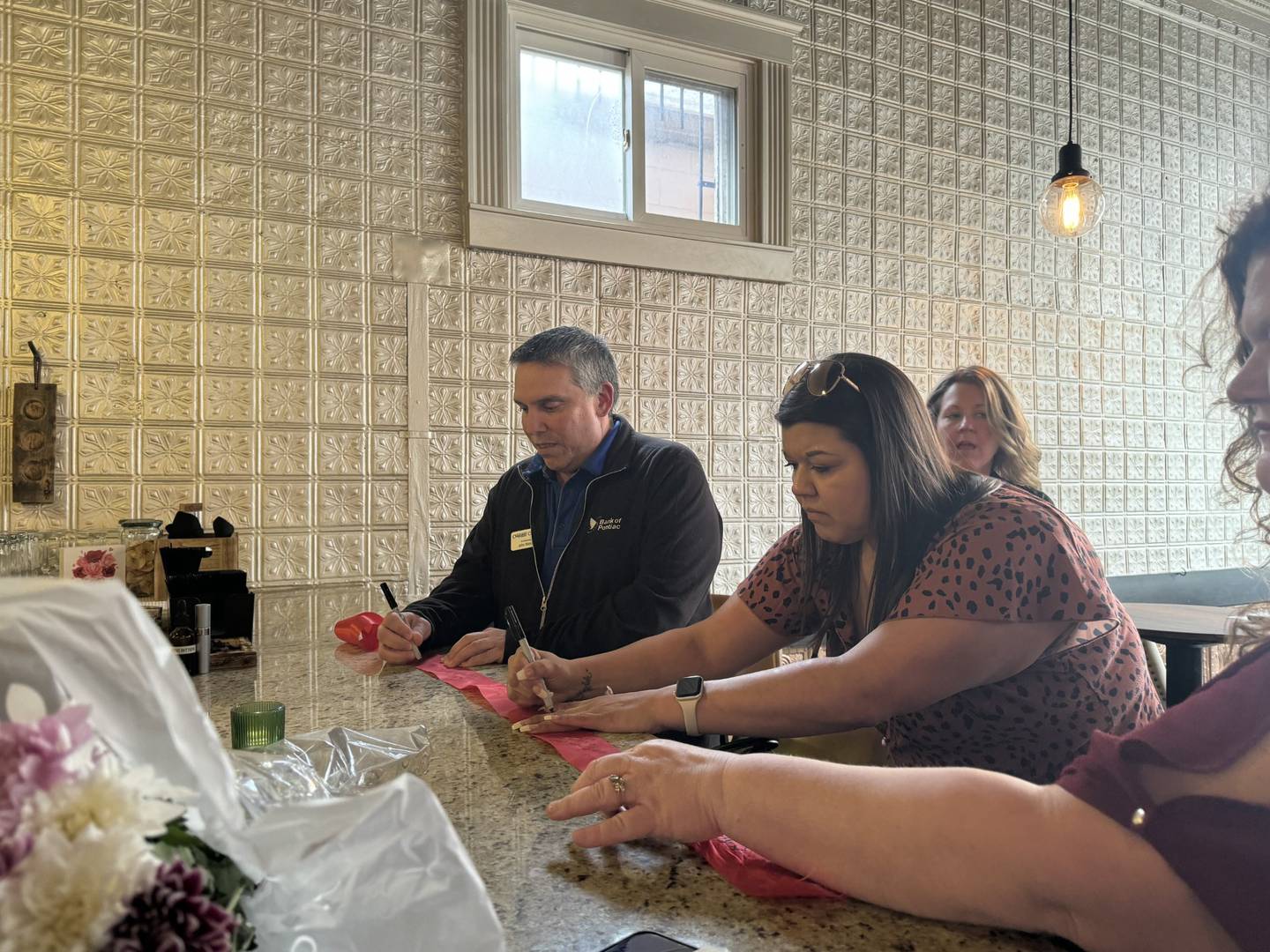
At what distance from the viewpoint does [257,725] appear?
112 cm

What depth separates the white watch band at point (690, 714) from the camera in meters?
1.36

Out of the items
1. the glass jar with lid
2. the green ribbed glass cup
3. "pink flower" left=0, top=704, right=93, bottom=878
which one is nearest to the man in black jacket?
the glass jar with lid

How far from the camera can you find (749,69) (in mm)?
4074

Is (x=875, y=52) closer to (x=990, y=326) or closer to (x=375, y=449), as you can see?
(x=990, y=326)

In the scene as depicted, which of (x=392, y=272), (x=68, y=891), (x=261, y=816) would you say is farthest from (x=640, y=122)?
(x=68, y=891)

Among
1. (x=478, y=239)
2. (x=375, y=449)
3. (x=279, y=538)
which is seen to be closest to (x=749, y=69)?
(x=478, y=239)

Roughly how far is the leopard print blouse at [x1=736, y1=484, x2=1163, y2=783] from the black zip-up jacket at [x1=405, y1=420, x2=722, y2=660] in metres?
0.89

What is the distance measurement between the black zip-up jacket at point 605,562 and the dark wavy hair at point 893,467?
0.80 metres

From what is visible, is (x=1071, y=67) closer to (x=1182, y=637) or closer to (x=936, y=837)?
(x=1182, y=637)

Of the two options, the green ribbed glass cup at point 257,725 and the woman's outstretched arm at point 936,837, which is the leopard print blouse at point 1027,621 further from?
the green ribbed glass cup at point 257,725

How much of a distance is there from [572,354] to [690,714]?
1.35 m

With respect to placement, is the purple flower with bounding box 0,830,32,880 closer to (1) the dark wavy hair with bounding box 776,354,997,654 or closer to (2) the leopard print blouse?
(2) the leopard print blouse

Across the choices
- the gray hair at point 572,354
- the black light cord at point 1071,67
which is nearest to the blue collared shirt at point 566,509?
the gray hair at point 572,354

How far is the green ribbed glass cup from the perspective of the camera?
1109mm
